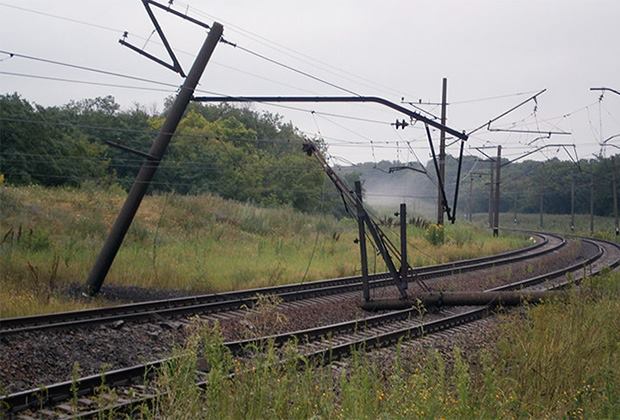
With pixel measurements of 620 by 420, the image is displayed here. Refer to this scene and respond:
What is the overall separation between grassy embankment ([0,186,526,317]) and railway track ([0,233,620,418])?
5.60 metres

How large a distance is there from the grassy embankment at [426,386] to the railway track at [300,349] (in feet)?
1.69

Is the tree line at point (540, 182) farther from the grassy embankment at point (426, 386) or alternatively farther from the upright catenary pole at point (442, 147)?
the grassy embankment at point (426, 386)

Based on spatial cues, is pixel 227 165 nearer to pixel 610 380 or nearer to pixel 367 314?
pixel 367 314

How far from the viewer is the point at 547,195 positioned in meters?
103

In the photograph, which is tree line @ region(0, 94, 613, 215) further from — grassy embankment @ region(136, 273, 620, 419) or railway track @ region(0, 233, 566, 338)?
grassy embankment @ region(136, 273, 620, 419)

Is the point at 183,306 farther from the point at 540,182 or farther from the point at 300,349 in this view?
the point at 540,182

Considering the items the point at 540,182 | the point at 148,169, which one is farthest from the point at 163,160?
the point at 540,182

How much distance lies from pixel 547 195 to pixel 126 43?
303ft

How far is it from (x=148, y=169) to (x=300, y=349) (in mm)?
7326

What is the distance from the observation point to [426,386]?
796 cm

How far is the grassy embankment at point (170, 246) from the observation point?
739 inches


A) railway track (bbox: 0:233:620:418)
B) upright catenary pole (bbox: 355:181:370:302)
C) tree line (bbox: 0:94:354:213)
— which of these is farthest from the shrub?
upright catenary pole (bbox: 355:181:370:302)

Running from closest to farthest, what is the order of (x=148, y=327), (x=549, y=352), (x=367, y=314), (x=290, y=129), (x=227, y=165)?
1. (x=549, y=352)
2. (x=148, y=327)
3. (x=367, y=314)
4. (x=227, y=165)
5. (x=290, y=129)

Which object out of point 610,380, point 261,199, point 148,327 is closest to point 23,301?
point 148,327
